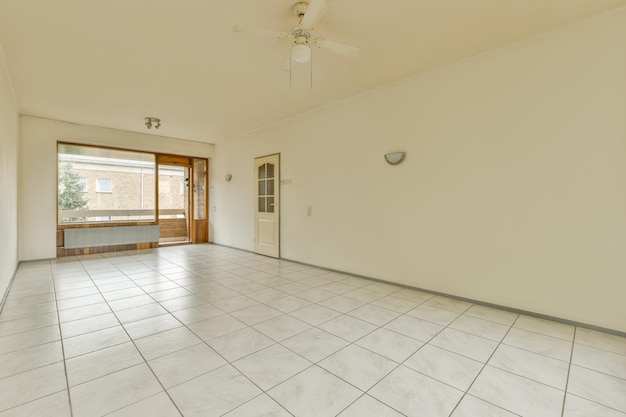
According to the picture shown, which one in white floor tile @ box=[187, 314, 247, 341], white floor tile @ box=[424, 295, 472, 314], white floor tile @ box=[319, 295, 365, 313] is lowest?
white floor tile @ box=[187, 314, 247, 341]

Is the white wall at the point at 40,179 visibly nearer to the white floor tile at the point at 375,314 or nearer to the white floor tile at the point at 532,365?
the white floor tile at the point at 375,314

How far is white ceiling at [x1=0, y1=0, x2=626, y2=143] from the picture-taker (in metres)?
2.52

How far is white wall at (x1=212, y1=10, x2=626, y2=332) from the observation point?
2643 mm

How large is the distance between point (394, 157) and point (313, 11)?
2.29 metres

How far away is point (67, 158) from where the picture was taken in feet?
20.1

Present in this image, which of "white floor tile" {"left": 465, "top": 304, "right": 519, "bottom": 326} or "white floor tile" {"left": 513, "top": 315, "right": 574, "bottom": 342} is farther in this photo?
"white floor tile" {"left": 465, "top": 304, "right": 519, "bottom": 326}

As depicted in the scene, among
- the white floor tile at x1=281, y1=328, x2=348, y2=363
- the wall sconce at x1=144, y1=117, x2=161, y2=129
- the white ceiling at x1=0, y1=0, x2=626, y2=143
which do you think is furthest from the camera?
the wall sconce at x1=144, y1=117, x2=161, y2=129

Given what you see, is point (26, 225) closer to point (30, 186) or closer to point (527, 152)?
point (30, 186)

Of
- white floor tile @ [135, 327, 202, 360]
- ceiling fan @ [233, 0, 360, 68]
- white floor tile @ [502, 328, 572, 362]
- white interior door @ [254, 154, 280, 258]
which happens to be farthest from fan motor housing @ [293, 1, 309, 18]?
white interior door @ [254, 154, 280, 258]

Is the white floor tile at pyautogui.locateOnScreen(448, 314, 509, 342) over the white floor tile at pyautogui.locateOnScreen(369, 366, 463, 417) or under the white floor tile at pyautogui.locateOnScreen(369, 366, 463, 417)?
over

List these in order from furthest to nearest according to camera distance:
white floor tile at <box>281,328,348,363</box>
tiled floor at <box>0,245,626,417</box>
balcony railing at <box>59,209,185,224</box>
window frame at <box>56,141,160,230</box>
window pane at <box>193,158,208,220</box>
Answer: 1. window pane at <box>193,158,208,220</box>
2. balcony railing at <box>59,209,185,224</box>
3. window frame at <box>56,141,160,230</box>
4. white floor tile at <box>281,328,348,363</box>
5. tiled floor at <box>0,245,626,417</box>

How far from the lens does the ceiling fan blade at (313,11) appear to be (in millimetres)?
2043

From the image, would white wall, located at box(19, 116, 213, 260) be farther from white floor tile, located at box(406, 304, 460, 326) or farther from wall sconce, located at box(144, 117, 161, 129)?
white floor tile, located at box(406, 304, 460, 326)

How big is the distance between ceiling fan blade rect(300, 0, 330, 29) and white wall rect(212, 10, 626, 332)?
2068 mm
